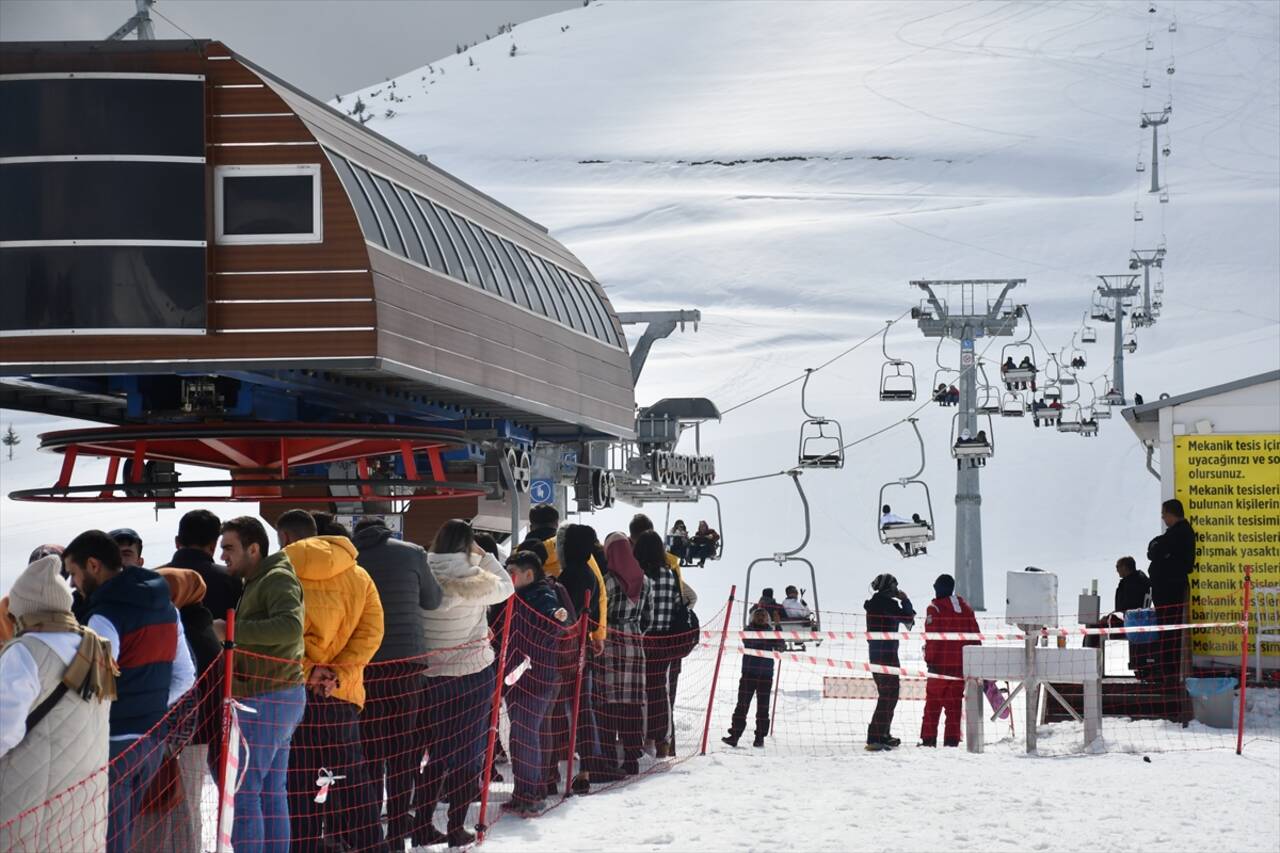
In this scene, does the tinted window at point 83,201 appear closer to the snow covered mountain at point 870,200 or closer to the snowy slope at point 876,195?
the snow covered mountain at point 870,200

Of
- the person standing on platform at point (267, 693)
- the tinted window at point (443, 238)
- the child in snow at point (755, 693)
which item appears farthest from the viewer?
the tinted window at point (443, 238)

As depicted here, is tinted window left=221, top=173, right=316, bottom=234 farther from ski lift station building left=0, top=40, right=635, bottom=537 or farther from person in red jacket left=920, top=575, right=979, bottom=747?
person in red jacket left=920, top=575, right=979, bottom=747

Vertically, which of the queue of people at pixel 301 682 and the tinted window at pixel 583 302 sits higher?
the tinted window at pixel 583 302

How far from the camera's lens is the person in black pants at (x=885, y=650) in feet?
44.1

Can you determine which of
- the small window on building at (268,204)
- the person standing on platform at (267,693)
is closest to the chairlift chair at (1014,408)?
the small window on building at (268,204)

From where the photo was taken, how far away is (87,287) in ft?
39.6

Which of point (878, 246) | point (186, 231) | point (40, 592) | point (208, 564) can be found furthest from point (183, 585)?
point (878, 246)

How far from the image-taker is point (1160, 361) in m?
62.8

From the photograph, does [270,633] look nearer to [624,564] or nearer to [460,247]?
[624,564]

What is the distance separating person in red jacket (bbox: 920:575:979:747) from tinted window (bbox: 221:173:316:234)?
5736 millimetres

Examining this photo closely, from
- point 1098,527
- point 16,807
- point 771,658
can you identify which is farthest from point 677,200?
point 16,807

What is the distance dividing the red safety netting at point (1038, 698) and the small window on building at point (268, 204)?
14.5ft

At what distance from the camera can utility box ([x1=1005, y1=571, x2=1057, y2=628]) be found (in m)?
13.9

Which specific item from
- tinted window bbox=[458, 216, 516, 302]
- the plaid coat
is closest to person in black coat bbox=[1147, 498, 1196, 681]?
the plaid coat
